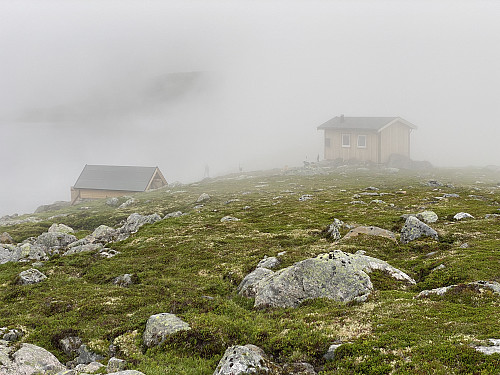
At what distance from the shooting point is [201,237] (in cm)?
3500

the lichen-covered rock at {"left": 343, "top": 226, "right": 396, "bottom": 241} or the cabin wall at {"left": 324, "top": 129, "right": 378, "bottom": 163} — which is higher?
the cabin wall at {"left": 324, "top": 129, "right": 378, "bottom": 163}

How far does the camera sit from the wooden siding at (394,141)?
377 feet

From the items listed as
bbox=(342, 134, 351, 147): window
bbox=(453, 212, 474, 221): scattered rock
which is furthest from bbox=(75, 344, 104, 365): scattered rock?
bbox=(342, 134, 351, 147): window

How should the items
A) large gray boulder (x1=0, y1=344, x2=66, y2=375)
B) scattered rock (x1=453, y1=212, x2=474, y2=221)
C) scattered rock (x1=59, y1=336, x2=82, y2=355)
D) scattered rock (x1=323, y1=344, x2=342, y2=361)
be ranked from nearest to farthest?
scattered rock (x1=323, y1=344, x2=342, y2=361) < large gray boulder (x1=0, y1=344, x2=66, y2=375) < scattered rock (x1=59, y1=336, x2=82, y2=355) < scattered rock (x1=453, y1=212, x2=474, y2=221)

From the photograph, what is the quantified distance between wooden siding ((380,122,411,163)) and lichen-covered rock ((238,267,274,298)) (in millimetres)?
103021

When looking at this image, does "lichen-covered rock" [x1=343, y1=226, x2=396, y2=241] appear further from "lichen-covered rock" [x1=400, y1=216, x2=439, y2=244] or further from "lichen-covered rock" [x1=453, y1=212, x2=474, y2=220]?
"lichen-covered rock" [x1=453, y1=212, x2=474, y2=220]

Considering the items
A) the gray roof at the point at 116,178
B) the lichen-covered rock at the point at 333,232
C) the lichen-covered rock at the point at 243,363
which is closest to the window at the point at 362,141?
the gray roof at the point at 116,178

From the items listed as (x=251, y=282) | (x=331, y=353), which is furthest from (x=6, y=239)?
(x=331, y=353)

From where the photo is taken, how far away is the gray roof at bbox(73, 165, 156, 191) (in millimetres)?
110688

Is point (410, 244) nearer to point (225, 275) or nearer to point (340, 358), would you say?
point (225, 275)

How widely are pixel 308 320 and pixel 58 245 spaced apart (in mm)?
33101

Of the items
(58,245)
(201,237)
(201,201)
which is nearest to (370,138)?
(201,201)

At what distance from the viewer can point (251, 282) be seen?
21.0 meters

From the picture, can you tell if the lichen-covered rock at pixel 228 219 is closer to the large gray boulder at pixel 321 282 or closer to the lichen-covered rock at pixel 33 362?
the large gray boulder at pixel 321 282
